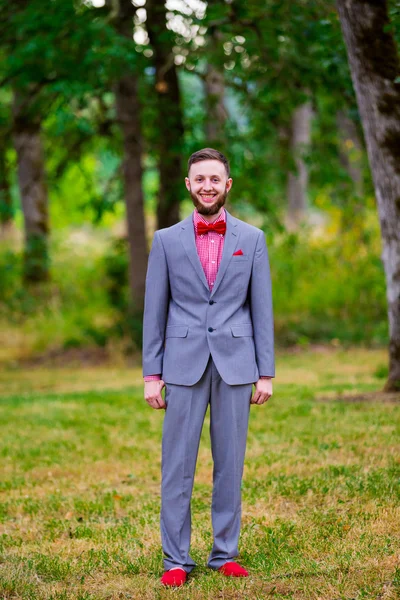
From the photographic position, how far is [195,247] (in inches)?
179

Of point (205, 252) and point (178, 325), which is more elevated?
point (205, 252)

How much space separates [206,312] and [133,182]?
11791 mm

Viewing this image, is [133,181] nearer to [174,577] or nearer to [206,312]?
[206,312]

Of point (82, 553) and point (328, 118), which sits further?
point (328, 118)

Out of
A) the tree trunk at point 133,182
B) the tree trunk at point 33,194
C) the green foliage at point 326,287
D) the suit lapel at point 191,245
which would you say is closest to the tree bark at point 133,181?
the tree trunk at point 133,182

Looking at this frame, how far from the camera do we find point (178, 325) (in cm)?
452

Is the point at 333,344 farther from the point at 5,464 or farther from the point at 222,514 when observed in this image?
the point at 222,514

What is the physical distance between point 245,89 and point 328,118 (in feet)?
41.6

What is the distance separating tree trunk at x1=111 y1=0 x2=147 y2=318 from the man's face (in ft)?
37.4

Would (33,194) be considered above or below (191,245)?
above

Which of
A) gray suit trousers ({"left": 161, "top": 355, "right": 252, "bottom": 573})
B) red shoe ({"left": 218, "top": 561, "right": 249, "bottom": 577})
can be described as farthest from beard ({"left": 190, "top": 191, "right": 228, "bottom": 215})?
red shoe ({"left": 218, "top": 561, "right": 249, "bottom": 577})

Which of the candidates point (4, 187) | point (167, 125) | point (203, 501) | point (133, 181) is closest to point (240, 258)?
point (203, 501)

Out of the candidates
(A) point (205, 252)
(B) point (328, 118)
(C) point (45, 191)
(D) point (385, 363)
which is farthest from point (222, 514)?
(B) point (328, 118)

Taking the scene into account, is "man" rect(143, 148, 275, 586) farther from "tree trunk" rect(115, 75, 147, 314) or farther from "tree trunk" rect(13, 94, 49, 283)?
"tree trunk" rect(13, 94, 49, 283)
